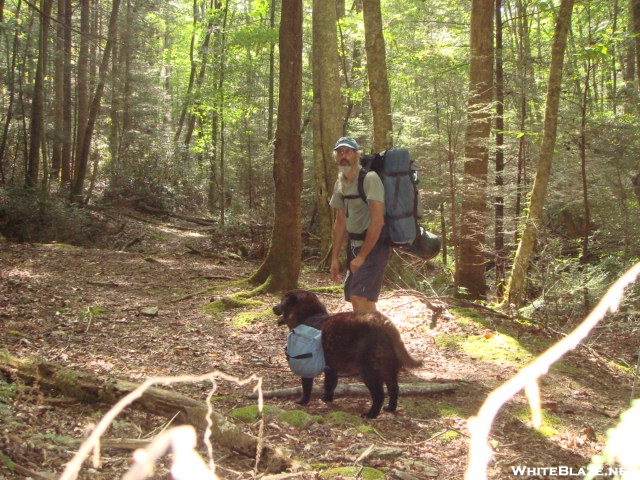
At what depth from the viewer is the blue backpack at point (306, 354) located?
489 cm

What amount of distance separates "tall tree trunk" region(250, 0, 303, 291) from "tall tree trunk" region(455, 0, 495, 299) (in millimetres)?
3251

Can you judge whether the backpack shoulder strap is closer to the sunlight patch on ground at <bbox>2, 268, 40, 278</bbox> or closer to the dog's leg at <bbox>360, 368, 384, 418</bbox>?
the dog's leg at <bbox>360, 368, 384, 418</bbox>

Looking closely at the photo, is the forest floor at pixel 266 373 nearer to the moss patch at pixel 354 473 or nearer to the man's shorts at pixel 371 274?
the moss patch at pixel 354 473

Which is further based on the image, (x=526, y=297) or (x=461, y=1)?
(x=461, y=1)

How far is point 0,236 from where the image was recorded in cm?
1466

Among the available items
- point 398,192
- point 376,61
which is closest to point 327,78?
point 376,61

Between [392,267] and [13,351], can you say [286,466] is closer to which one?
[13,351]

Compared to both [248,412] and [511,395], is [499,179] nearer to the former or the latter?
[248,412]

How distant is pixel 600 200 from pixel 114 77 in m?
18.5

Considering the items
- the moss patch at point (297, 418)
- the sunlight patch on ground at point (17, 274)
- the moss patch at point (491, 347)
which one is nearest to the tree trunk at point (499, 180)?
the moss patch at point (491, 347)

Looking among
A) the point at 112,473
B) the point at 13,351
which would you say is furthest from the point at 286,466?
the point at 13,351

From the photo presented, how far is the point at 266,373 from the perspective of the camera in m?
6.11

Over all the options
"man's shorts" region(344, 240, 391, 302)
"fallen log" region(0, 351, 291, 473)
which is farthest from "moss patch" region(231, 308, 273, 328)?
"fallen log" region(0, 351, 291, 473)

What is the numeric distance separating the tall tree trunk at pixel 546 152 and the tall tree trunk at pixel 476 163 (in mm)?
1291
